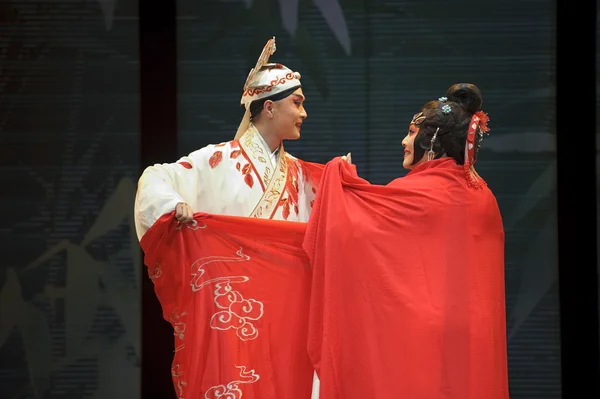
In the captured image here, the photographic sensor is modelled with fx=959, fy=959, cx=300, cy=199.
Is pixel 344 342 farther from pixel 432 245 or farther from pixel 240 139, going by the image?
pixel 240 139

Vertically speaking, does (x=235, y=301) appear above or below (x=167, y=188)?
below

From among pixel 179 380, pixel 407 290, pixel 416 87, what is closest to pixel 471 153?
pixel 407 290

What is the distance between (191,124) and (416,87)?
1203 mm

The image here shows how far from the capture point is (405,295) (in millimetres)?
3287

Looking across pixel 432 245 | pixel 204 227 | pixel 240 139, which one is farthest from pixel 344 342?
pixel 240 139

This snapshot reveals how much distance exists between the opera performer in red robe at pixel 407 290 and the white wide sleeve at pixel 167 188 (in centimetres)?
55

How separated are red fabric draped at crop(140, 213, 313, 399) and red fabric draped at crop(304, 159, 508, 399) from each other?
0.61 feet

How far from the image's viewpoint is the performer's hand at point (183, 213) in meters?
3.46

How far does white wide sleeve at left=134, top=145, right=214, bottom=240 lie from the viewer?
11.4 feet

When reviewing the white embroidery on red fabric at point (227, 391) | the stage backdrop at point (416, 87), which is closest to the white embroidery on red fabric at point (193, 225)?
the white embroidery on red fabric at point (227, 391)

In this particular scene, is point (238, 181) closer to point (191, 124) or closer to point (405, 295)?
point (405, 295)

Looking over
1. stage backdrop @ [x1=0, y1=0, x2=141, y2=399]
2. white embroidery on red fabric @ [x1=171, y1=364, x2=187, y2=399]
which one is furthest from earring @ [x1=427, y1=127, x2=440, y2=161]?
stage backdrop @ [x1=0, y1=0, x2=141, y2=399]

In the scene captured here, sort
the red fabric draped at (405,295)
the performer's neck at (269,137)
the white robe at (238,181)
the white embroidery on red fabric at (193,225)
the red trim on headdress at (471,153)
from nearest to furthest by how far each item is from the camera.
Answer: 1. the red fabric draped at (405,295)
2. the red trim on headdress at (471,153)
3. the white embroidery on red fabric at (193,225)
4. the white robe at (238,181)
5. the performer's neck at (269,137)

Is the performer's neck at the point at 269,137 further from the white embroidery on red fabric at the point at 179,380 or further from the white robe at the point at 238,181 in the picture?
the white embroidery on red fabric at the point at 179,380
